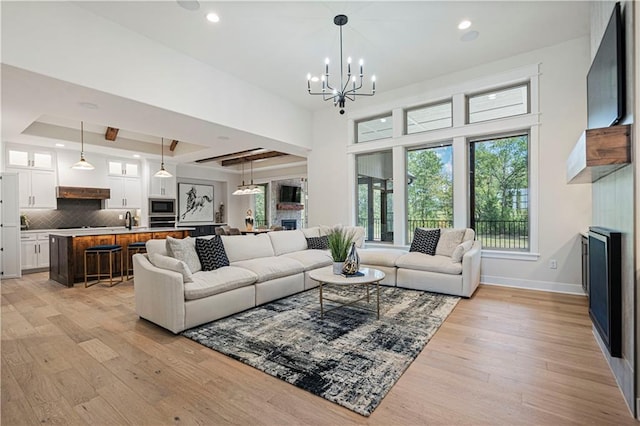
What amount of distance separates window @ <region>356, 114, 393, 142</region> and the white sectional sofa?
6.98 feet

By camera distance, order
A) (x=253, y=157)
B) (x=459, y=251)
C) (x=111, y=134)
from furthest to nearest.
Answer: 1. (x=253, y=157)
2. (x=111, y=134)
3. (x=459, y=251)

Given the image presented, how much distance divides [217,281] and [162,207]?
19.9 feet

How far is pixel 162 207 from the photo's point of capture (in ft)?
27.5

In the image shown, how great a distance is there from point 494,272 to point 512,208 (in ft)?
3.55

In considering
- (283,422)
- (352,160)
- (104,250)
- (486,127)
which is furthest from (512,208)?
(104,250)

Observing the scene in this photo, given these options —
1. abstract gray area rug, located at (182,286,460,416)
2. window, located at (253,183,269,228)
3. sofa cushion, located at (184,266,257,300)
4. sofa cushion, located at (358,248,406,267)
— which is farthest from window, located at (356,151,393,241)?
window, located at (253,183,269,228)

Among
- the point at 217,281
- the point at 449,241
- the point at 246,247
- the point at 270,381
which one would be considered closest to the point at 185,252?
the point at 217,281

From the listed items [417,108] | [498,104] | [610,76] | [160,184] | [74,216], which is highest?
[417,108]

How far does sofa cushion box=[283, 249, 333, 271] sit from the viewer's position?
4.62m

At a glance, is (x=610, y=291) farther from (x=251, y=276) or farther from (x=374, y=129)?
(x=374, y=129)

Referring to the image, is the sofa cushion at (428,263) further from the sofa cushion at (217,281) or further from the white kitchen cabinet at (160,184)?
the white kitchen cabinet at (160,184)

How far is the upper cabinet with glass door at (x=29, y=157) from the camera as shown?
617 cm

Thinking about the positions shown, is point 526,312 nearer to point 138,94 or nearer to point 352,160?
point 352,160

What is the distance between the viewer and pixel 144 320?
3430mm
